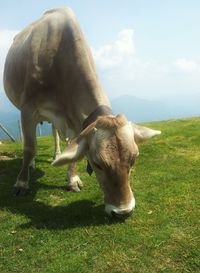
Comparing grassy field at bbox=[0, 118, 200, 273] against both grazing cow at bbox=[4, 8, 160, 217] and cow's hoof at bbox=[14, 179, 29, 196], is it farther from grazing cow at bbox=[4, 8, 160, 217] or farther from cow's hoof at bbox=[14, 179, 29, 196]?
grazing cow at bbox=[4, 8, 160, 217]

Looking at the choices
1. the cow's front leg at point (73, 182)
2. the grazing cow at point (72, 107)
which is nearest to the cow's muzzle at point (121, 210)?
the grazing cow at point (72, 107)

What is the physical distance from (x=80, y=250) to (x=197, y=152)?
6719mm

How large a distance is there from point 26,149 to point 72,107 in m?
1.69

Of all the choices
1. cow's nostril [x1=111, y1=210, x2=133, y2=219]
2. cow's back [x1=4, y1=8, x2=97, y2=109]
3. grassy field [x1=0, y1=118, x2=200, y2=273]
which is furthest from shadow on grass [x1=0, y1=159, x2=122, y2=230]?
cow's back [x1=4, y1=8, x2=97, y2=109]

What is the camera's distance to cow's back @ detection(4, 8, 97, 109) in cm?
829

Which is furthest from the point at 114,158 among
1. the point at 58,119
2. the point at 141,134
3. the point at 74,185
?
the point at 74,185

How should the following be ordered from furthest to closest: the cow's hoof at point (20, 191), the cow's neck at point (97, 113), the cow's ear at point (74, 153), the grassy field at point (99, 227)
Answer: the cow's hoof at point (20, 191)
the cow's neck at point (97, 113)
the cow's ear at point (74, 153)
the grassy field at point (99, 227)

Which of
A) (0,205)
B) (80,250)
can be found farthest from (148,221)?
(0,205)

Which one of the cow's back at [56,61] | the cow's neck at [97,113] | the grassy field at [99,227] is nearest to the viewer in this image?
the grassy field at [99,227]

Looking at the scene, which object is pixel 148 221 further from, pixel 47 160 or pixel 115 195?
pixel 47 160

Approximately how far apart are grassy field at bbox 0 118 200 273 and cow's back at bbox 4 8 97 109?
2.13 meters

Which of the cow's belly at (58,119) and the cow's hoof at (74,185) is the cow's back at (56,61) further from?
the cow's hoof at (74,185)

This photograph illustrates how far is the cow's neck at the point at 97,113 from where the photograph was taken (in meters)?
7.15

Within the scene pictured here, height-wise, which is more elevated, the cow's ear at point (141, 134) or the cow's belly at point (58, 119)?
the cow's ear at point (141, 134)
